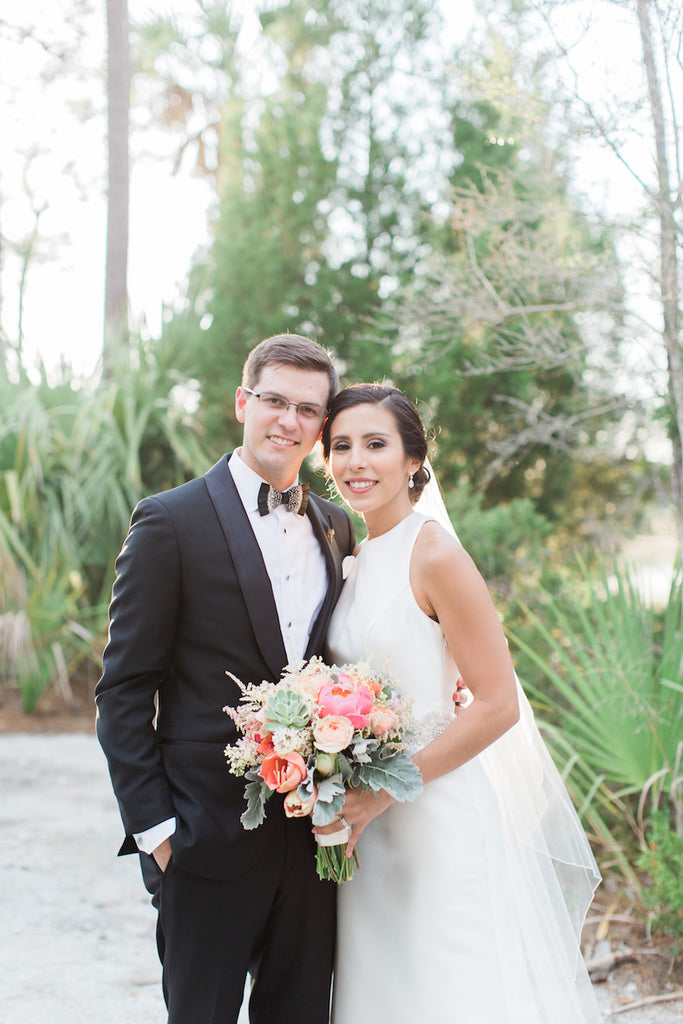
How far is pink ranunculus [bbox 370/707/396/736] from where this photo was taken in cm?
204

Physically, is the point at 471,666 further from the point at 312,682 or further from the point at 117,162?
the point at 117,162

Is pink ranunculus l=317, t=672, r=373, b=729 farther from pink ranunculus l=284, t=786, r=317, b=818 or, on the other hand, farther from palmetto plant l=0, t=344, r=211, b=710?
palmetto plant l=0, t=344, r=211, b=710

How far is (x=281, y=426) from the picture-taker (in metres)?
2.59

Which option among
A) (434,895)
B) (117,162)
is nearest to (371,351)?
(117,162)

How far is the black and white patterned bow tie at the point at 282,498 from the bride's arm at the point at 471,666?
497mm

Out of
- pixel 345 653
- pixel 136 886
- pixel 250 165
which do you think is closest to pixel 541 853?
pixel 345 653

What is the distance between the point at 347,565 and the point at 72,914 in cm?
284

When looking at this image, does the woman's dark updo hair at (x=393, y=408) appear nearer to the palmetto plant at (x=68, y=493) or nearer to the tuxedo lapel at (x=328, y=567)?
the tuxedo lapel at (x=328, y=567)

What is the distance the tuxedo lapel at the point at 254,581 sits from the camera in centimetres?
235

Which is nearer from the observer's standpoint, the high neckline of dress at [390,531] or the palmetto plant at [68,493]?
the high neckline of dress at [390,531]

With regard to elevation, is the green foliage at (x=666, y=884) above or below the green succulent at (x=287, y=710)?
below

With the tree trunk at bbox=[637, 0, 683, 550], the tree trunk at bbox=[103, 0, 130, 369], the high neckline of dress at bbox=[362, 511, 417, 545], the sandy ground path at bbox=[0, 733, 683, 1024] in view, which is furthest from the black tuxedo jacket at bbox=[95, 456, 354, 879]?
the tree trunk at bbox=[103, 0, 130, 369]

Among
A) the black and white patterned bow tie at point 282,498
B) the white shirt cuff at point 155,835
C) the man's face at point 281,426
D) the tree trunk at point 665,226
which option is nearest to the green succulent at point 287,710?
the white shirt cuff at point 155,835

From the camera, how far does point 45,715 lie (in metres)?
8.16
